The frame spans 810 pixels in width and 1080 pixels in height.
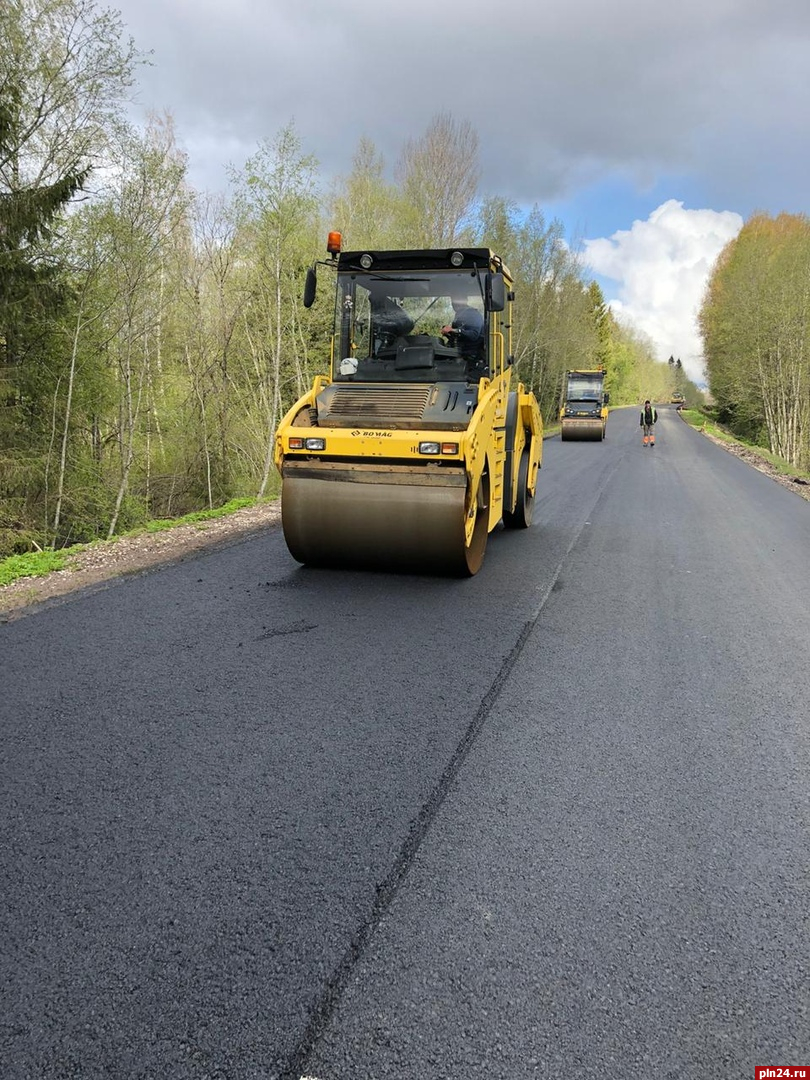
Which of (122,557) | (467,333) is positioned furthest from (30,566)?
(467,333)

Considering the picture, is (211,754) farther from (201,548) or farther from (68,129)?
(68,129)

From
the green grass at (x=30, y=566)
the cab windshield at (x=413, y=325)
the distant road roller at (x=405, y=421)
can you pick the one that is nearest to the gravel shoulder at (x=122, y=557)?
the green grass at (x=30, y=566)

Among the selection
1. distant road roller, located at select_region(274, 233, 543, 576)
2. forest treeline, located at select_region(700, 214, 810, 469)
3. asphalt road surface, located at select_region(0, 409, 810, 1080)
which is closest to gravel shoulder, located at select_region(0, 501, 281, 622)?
asphalt road surface, located at select_region(0, 409, 810, 1080)

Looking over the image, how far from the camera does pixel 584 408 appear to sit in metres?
27.2

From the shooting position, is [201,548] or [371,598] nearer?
[371,598]

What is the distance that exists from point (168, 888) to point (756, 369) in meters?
32.0

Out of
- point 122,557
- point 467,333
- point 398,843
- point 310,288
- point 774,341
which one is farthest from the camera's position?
point 774,341

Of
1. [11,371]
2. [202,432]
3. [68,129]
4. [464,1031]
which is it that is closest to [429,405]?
[464,1031]

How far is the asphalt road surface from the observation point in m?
1.64

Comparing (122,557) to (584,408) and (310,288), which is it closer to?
(310,288)

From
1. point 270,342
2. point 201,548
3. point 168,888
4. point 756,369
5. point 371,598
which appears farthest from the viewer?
point 756,369

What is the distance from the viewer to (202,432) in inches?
619

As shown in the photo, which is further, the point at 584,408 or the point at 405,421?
the point at 584,408

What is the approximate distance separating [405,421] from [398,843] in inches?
137
